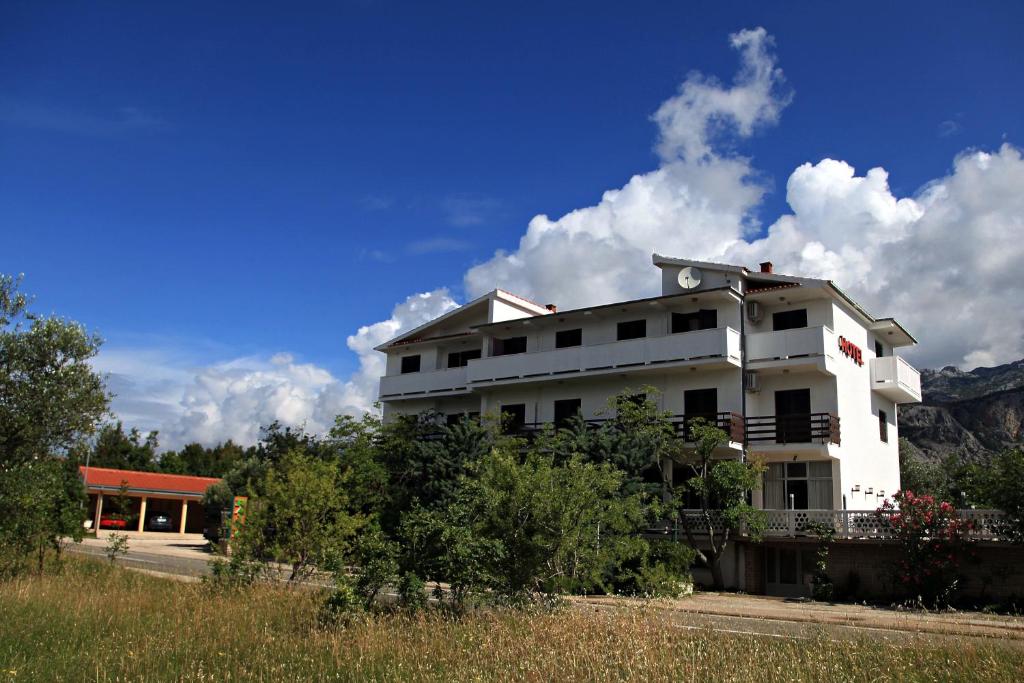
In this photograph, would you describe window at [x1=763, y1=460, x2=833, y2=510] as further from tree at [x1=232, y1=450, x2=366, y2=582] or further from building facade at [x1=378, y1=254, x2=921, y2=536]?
tree at [x1=232, y1=450, x2=366, y2=582]

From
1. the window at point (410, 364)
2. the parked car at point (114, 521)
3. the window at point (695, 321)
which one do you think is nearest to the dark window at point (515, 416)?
the window at point (410, 364)

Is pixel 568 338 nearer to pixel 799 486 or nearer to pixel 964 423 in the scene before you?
pixel 799 486

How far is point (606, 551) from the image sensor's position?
14.4 metres

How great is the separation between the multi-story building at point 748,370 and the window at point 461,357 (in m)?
2.40

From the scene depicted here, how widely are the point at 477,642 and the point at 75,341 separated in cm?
1312

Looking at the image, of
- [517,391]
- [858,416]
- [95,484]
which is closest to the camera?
[858,416]

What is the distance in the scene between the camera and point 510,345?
122 ft

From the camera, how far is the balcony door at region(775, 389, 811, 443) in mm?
27891

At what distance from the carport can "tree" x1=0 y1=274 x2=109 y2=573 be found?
1499 inches

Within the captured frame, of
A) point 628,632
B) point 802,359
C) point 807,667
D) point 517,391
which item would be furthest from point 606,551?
point 517,391

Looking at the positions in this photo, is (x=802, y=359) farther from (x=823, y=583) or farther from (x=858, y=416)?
(x=823, y=583)

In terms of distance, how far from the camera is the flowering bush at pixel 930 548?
69.6 ft

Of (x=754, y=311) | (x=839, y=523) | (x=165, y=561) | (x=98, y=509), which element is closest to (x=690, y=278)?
(x=754, y=311)

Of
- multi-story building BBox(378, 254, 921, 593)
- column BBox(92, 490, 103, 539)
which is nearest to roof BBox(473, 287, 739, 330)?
multi-story building BBox(378, 254, 921, 593)
